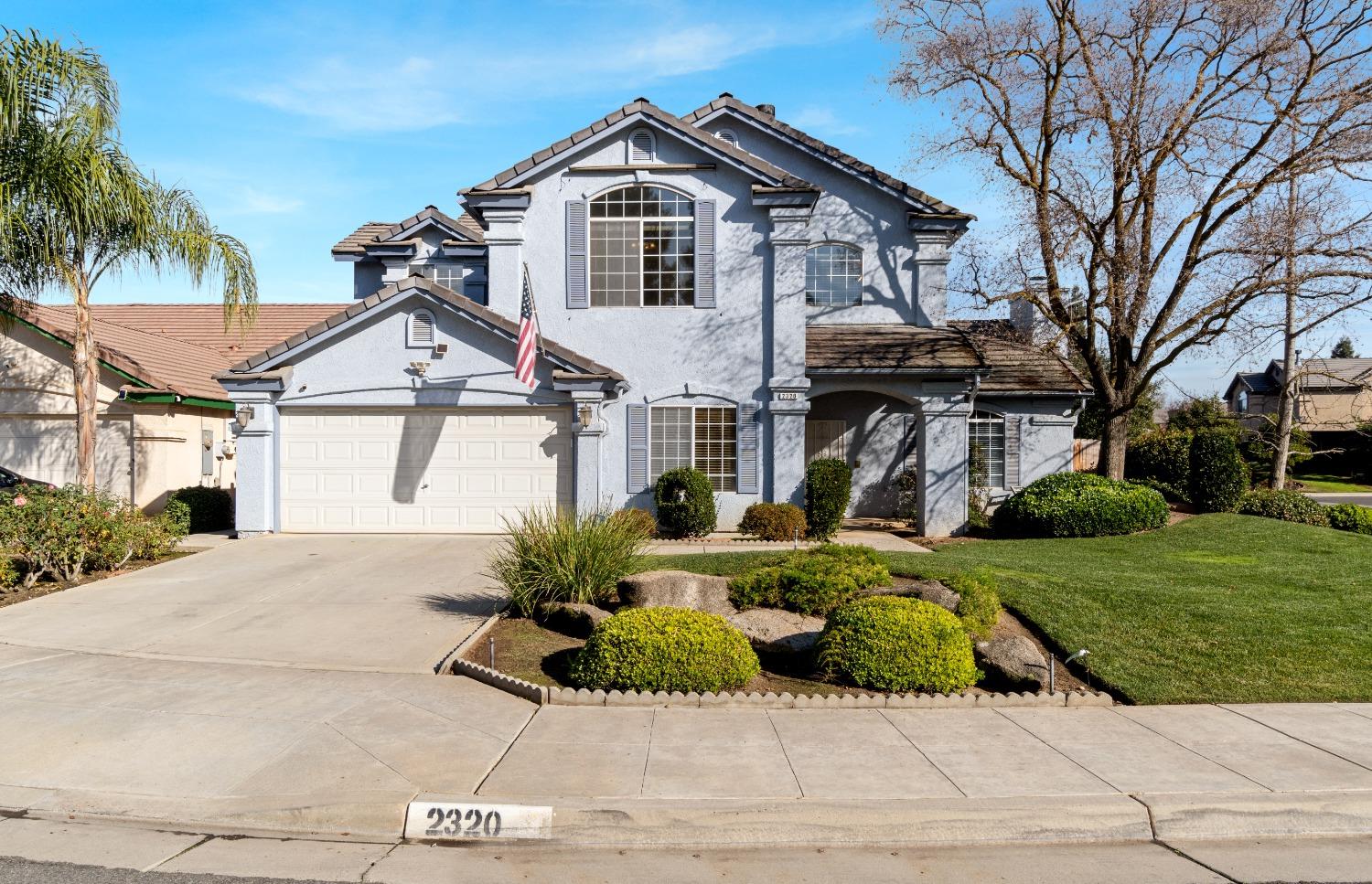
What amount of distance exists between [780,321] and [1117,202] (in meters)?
7.61

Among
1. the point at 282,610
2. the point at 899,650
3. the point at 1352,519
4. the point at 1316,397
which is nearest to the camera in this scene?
the point at 899,650

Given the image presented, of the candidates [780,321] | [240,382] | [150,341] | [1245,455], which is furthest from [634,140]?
[1245,455]

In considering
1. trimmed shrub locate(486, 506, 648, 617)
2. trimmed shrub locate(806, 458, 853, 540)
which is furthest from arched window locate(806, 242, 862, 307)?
trimmed shrub locate(486, 506, 648, 617)

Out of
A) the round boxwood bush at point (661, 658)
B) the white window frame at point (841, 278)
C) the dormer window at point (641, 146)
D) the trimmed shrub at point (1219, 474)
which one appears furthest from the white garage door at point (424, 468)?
the trimmed shrub at point (1219, 474)

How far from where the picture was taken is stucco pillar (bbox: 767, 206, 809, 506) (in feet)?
58.0

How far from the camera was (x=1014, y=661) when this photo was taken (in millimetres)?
8461

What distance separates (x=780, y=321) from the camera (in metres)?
17.8

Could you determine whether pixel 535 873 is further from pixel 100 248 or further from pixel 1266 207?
pixel 1266 207

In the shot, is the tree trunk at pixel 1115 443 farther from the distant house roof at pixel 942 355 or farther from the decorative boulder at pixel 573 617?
the decorative boulder at pixel 573 617

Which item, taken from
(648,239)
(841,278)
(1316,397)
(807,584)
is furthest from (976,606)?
(1316,397)

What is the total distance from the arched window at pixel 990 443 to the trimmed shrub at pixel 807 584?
11497mm

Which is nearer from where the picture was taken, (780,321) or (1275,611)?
(1275,611)

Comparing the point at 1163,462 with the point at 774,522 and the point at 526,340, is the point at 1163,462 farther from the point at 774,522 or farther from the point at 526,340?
the point at 526,340

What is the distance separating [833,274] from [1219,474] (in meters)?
9.10
